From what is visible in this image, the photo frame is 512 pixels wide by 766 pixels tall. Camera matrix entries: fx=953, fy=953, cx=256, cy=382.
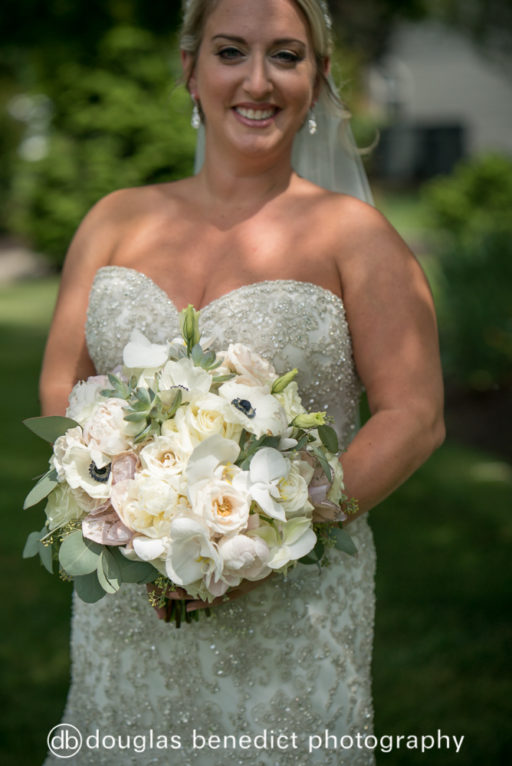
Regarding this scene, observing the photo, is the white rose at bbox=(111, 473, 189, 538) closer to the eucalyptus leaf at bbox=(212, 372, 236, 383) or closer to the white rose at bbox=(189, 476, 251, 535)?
the white rose at bbox=(189, 476, 251, 535)

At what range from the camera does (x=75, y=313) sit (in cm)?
312

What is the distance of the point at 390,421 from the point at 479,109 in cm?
3545

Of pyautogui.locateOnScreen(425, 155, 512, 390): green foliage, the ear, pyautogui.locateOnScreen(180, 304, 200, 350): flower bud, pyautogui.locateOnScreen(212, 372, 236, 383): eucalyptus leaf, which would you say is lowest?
pyautogui.locateOnScreen(425, 155, 512, 390): green foliage

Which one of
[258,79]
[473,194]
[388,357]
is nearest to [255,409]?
[388,357]

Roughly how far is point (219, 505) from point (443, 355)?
8626 millimetres

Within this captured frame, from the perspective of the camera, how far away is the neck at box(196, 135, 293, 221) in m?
3.04

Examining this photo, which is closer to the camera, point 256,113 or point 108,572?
point 108,572

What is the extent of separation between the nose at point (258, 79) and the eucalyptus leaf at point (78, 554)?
4.45 feet

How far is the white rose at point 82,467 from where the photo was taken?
2248mm

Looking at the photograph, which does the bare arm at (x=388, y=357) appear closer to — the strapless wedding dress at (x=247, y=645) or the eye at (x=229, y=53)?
the strapless wedding dress at (x=247, y=645)

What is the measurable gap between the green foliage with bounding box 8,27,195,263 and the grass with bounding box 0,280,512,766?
33.8ft

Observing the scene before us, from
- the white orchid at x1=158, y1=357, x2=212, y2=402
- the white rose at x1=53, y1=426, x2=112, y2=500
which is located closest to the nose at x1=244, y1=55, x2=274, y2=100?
the white orchid at x1=158, y1=357, x2=212, y2=402

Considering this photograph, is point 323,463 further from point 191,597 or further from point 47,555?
point 47,555

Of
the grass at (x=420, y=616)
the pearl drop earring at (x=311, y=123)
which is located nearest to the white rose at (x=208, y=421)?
the pearl drop earring at (x=311, y=123)
